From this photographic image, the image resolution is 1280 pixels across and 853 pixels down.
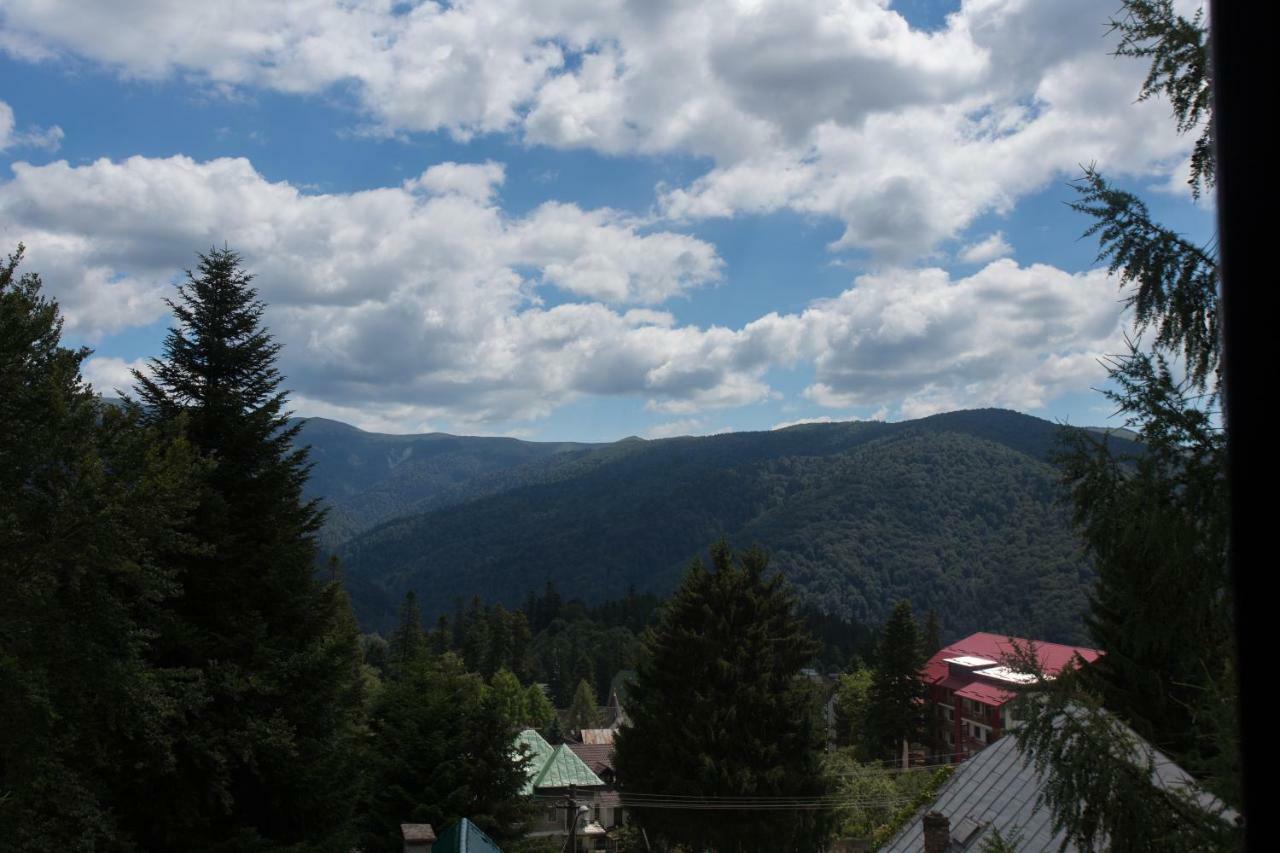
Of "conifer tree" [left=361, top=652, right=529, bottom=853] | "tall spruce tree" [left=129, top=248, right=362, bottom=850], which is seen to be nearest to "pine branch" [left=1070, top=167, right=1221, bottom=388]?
"tall spruce tree" [left=129, top=248, right=362, bottom=850]

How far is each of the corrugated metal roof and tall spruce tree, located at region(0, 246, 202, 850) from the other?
108ft

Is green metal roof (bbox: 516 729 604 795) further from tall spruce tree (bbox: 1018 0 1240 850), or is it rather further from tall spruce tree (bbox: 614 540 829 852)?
tall spruce tree (bbox: 1018 0 1240 850)

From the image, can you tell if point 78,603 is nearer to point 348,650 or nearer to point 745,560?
point 348,650

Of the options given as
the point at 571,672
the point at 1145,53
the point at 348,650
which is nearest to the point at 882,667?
the point at 348,650

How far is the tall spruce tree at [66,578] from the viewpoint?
12.1m

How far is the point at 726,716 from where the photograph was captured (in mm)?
29500

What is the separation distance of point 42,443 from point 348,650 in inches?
267

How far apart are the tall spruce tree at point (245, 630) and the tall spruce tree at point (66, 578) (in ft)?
3.82

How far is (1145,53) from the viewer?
7535 millimetres

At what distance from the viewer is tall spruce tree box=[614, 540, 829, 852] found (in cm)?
2866

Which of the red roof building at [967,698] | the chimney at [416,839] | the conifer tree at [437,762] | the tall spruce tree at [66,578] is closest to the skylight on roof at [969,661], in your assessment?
the red roof building at [967,698]

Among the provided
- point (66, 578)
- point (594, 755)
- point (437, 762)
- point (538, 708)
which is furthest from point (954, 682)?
point (66, 578)

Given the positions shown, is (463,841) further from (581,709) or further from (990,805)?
(581,709)

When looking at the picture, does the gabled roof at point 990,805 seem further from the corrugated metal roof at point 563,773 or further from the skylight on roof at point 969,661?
the skylight on roof at point 969,661
